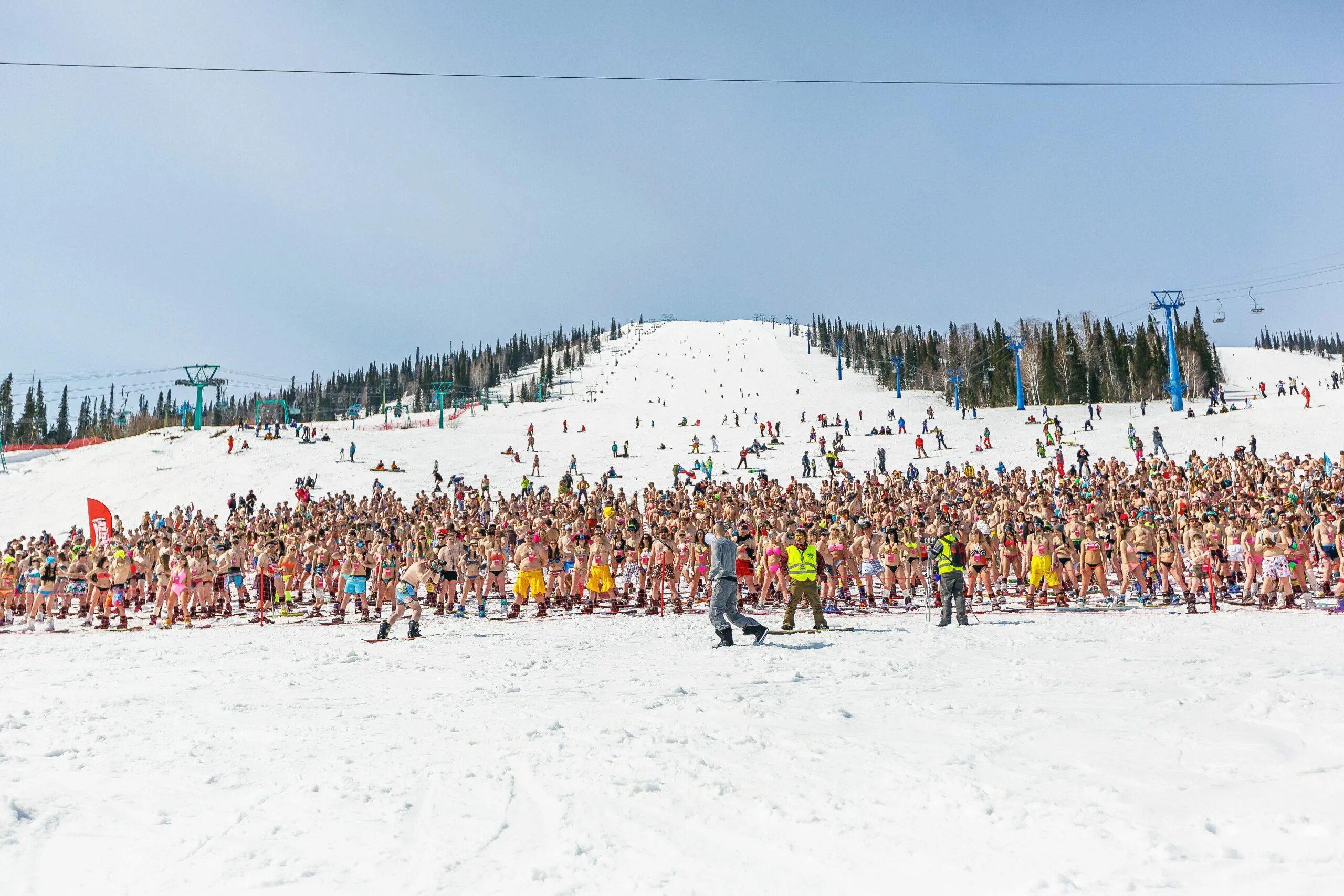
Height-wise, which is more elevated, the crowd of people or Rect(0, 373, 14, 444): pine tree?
Rect(0, 373, 14, 444): pine tree

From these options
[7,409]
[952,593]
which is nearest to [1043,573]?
[952,593]

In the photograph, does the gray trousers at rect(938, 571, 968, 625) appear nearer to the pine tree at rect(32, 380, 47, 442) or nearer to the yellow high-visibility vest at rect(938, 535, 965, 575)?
the yellow high-visibility vest at rect(938, 535, 965, 575)

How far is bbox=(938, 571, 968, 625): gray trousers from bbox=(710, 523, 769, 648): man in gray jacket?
10.5 ft

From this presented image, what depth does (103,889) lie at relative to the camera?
3.43m

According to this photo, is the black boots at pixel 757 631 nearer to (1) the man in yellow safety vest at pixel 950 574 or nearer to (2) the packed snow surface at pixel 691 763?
(2) the packed snow surface at pixel 691 763

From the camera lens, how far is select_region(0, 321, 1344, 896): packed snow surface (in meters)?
3.48

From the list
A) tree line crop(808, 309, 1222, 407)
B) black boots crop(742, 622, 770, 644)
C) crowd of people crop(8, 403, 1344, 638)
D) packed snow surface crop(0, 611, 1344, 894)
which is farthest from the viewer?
tree line crop(808, 309, 1222, 407)

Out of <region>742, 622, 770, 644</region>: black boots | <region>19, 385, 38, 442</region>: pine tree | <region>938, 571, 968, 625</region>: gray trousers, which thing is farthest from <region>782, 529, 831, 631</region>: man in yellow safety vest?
<region>19, 385, 38, 442</region>: pine tree

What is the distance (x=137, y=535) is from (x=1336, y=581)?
2851cm

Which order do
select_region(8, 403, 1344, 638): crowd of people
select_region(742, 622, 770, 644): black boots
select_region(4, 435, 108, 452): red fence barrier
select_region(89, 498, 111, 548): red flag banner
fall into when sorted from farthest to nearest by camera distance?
select_region(4, 435, 108, 452): red fence barrier
select_region(89, 498, 111, 548): red flag banner
select_region(8, 403, 1344, 638): crowd of people
select_region(742, 622, 770, 644): black boots

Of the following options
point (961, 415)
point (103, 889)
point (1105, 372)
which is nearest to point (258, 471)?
point (103, 889)

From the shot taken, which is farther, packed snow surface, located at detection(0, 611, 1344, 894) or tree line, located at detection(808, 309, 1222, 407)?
tree line, located at detection(808, 309, 1222, 407)

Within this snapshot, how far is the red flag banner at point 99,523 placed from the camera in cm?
2353

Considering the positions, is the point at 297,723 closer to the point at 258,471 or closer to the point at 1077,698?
the point at 1077,698
